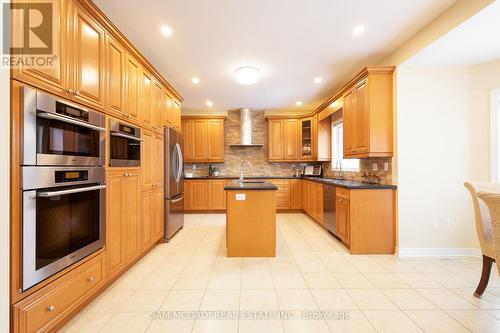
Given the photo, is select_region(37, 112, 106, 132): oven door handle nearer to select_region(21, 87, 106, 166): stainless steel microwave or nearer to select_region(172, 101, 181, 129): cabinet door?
select_region(21, 87, 106, 166): stainless steel microwave

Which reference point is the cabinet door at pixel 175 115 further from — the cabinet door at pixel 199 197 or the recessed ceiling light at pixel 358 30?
the recessed ceiling light at pixel 358 30

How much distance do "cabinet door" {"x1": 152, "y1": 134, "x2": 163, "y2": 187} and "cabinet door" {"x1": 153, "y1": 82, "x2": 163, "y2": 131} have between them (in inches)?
6.6

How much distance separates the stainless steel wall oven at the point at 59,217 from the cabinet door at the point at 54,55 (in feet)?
1.82

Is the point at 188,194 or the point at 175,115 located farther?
the point at 188,194

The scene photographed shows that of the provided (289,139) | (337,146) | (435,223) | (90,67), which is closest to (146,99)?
(90,67)

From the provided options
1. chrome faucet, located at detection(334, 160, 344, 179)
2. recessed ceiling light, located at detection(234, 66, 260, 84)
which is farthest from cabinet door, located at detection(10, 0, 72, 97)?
chrome faucet, located at detection(334, 160, 344, 179)

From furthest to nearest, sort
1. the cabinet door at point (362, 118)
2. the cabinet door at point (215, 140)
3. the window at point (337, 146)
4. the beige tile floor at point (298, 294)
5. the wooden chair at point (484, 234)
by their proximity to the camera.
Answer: the cabinet door at point (215, 140), the window at point (337, 146), the cabinet door at point (362, 118), the wooden chair at point (484, 234), the beige tile floor at point (298, 294)

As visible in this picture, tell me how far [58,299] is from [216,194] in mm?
3982

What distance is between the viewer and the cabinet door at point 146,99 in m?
2.69

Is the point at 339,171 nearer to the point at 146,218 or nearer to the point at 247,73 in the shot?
the point at 247,73

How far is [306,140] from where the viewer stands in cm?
560

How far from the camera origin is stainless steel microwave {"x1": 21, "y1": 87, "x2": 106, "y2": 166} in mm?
1262

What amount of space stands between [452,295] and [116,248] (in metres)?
3.23

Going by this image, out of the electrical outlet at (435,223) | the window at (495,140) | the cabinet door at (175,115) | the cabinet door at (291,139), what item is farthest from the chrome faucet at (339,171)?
the cabinet door at (175,115)
